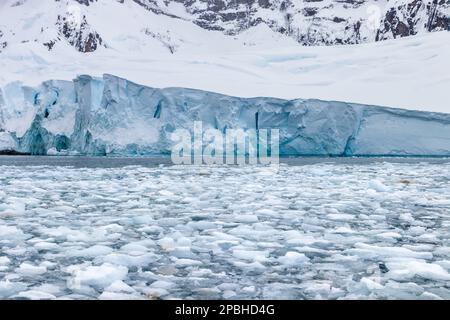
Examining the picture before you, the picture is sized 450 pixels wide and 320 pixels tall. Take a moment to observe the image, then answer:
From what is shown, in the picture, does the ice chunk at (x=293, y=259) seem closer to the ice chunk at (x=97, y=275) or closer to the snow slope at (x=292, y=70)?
the ice chunk at (x=97, y=275)

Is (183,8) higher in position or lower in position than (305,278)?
higher

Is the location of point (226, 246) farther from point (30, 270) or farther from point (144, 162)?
point (144, 162)

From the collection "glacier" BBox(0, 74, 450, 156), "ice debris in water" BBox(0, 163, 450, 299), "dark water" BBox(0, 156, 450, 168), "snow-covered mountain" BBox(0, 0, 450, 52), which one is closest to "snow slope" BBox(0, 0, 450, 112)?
"glacier" BBox(0, 74, 450, 156)

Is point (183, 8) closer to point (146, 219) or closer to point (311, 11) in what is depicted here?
point (311, 11)

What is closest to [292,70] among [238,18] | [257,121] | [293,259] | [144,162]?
[257,121]

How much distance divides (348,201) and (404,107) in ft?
56.5

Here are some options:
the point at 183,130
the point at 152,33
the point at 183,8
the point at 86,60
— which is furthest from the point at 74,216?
the point at 183,8

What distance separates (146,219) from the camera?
4.84 metres

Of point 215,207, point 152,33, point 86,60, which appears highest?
point 152,33

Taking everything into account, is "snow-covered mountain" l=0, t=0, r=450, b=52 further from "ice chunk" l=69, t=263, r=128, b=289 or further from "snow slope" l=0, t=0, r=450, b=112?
"ice chunk" l=69, t=263, r=128, b=289

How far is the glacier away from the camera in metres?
21.6

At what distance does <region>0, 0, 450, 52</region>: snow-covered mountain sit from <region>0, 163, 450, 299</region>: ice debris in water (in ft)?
187

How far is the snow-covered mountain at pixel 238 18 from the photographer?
240 ft

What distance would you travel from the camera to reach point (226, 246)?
3.75 metres
